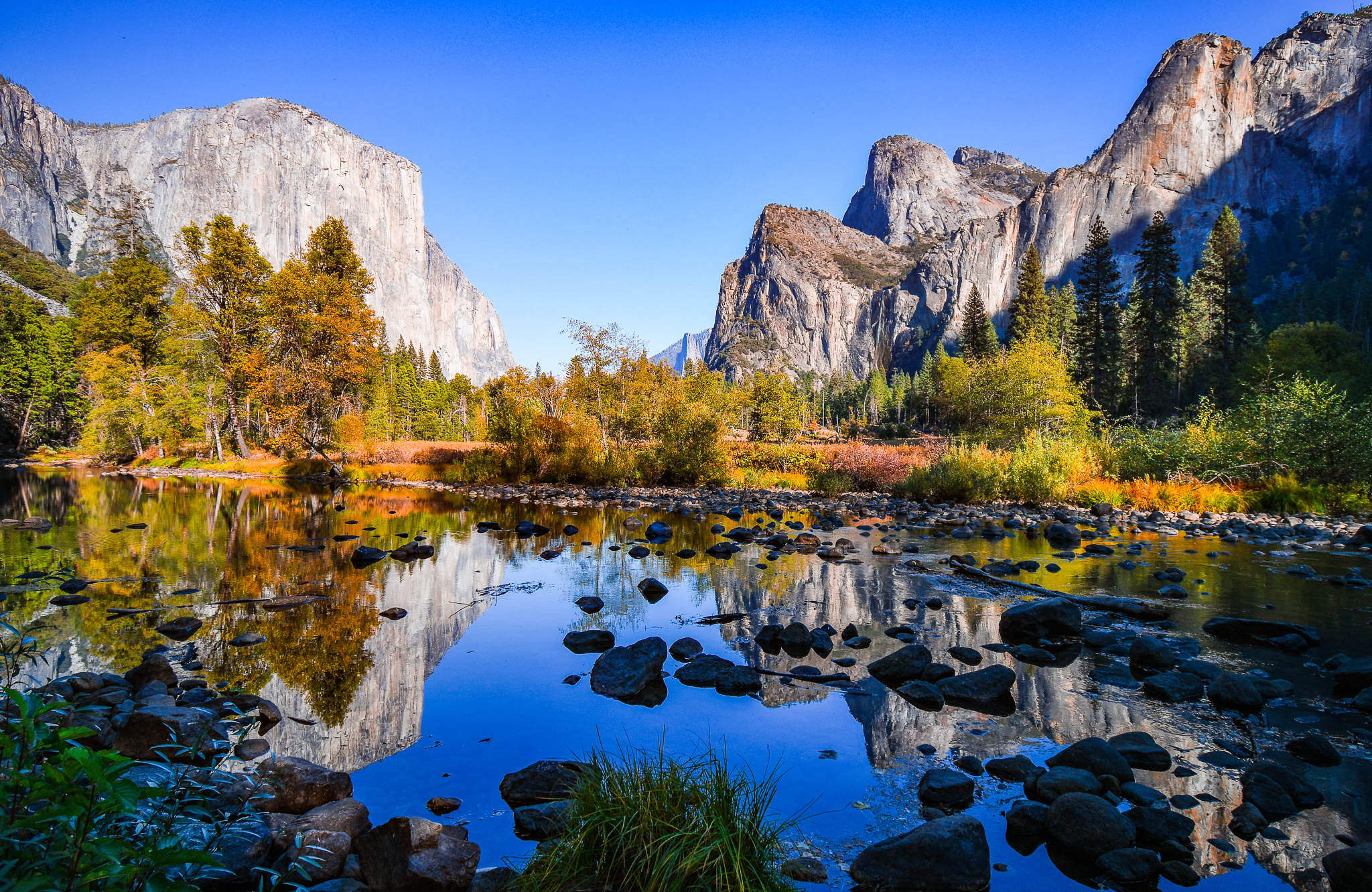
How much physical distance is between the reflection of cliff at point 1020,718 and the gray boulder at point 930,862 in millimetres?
1004

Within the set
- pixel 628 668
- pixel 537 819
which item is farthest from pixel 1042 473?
pixel 537 819

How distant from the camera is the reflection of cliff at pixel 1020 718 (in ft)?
10.4

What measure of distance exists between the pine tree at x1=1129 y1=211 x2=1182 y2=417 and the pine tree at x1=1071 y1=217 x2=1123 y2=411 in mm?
1826

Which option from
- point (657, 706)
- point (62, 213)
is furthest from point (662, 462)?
point (62, 213)

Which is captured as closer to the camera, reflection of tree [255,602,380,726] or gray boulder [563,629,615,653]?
reflection of tree [255,602,380,726]

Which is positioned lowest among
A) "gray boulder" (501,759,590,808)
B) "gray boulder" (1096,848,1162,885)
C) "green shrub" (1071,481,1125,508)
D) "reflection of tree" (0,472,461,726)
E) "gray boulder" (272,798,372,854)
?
"gray boulder" (1096,848,1162,885)

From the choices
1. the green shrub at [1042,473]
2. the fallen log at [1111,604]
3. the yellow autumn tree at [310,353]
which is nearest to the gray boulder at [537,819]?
the fallen log at [1111,604]

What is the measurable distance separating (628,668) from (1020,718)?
310cm

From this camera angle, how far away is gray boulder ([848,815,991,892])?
278cm

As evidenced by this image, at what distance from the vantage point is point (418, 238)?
18038 centimetres

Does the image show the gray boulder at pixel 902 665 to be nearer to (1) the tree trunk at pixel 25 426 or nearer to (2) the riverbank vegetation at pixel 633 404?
(2) the riverbank vegetation at pixel 633 404

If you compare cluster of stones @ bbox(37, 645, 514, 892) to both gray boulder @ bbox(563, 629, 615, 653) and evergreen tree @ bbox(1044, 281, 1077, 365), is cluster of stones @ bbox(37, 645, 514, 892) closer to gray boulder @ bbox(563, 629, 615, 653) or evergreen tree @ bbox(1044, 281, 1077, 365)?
gray boulder @ bbox(563, 629, 615, 653)

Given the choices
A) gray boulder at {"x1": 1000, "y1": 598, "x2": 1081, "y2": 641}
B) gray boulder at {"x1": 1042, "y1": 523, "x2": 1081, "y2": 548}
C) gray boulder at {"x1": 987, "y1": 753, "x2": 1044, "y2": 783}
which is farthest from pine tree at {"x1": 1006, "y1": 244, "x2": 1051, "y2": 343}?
gray boulder at {"x1": 987, "y1": 753, "x2": 1044, "y2": 783}

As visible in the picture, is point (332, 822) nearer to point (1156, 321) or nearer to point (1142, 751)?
point (1142, 751)
